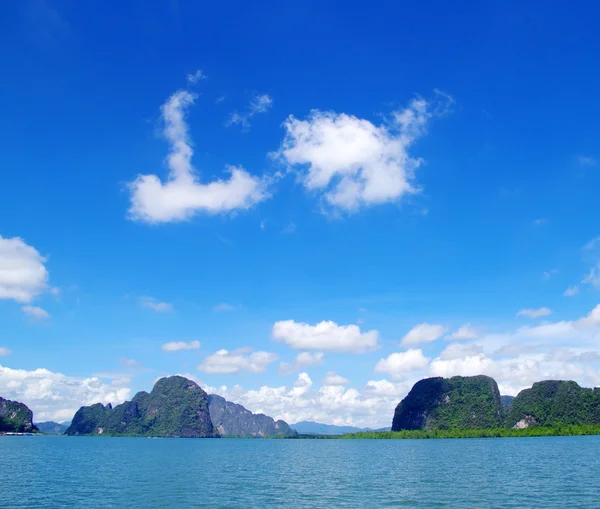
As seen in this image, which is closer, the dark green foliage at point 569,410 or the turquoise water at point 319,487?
the turquoise water at point 319,487

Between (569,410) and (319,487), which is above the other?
(569,410)

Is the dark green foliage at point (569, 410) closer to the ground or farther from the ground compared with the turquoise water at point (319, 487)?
farther from the ground

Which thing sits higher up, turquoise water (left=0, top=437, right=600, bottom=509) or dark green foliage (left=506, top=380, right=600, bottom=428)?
dark green foliage (left=506, top=380, right=600, bottom=428)

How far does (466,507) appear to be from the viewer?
35.4 m

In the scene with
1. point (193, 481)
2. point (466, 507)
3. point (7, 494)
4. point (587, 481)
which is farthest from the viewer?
point (193, 481)

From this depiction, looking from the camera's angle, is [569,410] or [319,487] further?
[569,410]

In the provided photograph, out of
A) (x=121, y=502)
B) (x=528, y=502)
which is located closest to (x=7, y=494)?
(x=121, y=502)

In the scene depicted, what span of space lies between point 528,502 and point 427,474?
22026mm

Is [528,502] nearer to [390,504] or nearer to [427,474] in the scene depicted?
[390,504]

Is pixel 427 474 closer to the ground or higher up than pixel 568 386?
closer to the ground

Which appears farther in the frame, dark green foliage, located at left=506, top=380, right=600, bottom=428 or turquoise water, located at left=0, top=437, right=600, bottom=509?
dark green foliage, located at left=506, top=380, right=600, bottom=428

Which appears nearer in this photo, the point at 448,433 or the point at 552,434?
the point at 552,434

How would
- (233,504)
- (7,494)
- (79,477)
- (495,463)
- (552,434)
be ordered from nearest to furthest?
(233,504), (7,494), (79,477), (495,463), (552,434)

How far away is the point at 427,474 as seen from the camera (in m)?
57.3
